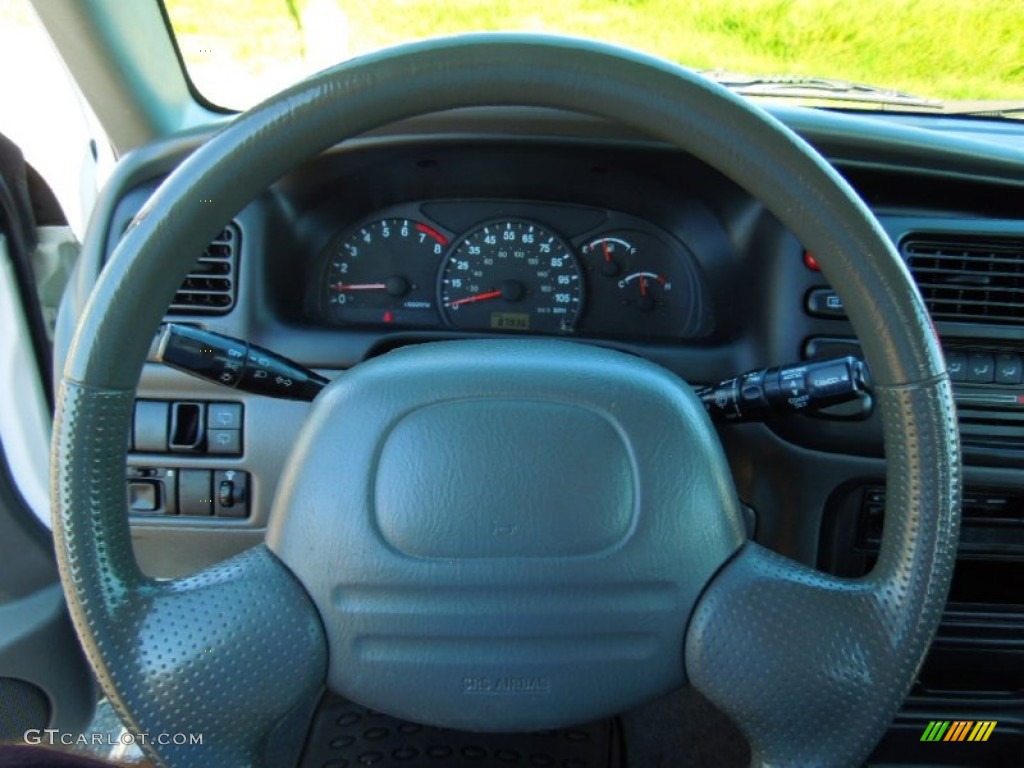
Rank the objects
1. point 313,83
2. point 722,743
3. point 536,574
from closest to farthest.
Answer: point 313,83 → point 536,574 → point 722,743

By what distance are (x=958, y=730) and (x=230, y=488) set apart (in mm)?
1429

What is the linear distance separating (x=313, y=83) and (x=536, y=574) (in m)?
0.56

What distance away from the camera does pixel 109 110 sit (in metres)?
1.80

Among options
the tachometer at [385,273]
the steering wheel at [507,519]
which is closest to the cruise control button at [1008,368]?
the steering wheel at [507,519]

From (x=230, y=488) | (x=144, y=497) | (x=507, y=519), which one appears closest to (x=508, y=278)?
(x=230, y=488)

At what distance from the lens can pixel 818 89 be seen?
81.7 inches

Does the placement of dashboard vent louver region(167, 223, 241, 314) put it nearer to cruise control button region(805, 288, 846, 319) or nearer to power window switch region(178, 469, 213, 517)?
power window switch region(178, 469, 213, 517)

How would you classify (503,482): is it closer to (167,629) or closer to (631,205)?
(167,629)

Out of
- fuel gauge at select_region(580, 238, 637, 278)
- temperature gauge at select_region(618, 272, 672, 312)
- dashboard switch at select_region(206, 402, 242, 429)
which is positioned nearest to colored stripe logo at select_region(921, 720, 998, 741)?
temperature gauge at select_region(618, 272, 672, 312)

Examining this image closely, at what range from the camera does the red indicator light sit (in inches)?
75.7

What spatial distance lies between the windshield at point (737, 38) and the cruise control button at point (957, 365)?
0.65 metres

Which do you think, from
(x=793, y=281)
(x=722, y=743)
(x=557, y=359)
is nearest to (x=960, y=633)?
(x=722, y=743)

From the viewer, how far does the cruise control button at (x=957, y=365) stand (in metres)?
1.70

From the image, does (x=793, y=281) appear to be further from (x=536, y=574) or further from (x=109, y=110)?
(x=109, y=110)
